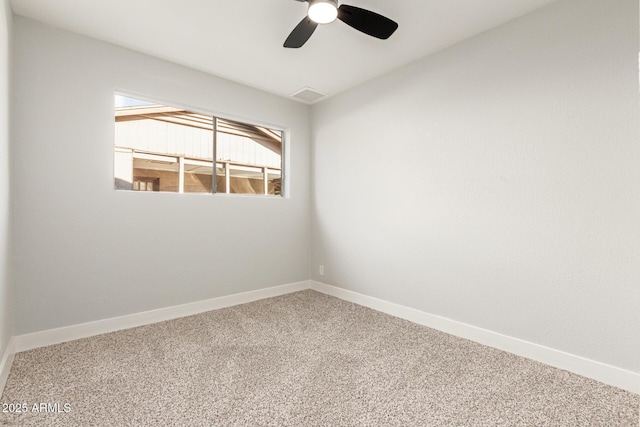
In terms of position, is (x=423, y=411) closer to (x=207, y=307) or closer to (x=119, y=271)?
(x=207, y=307)

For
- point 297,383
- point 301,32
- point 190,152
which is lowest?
point 297,383

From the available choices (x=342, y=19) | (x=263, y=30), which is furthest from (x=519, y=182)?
→ (x=263, y=30)

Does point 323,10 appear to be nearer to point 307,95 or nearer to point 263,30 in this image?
point 263,30

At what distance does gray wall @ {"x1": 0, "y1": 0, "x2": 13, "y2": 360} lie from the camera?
1.80 m

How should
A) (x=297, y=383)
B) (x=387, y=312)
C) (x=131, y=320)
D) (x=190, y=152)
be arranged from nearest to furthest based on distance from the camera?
1. (x=297, y=383)
2. (x=131, y=320)
3. (x=387, y=312)
4. (x=190, y=152)

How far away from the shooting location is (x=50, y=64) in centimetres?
235

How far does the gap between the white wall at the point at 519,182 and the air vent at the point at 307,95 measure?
576mm

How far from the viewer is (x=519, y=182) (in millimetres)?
2219

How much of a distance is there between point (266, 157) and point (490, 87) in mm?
2478

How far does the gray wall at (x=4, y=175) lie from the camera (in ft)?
5.91

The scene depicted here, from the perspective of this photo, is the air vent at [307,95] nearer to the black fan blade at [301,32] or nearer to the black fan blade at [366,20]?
the black fan blade at [301,32]

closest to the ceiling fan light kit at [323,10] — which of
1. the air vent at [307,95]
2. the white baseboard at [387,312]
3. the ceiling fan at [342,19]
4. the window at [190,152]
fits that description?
the ceiling fan at [342,19]

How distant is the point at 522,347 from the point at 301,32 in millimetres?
2695

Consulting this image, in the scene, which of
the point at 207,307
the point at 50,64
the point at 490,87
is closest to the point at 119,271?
the point at 207,307
